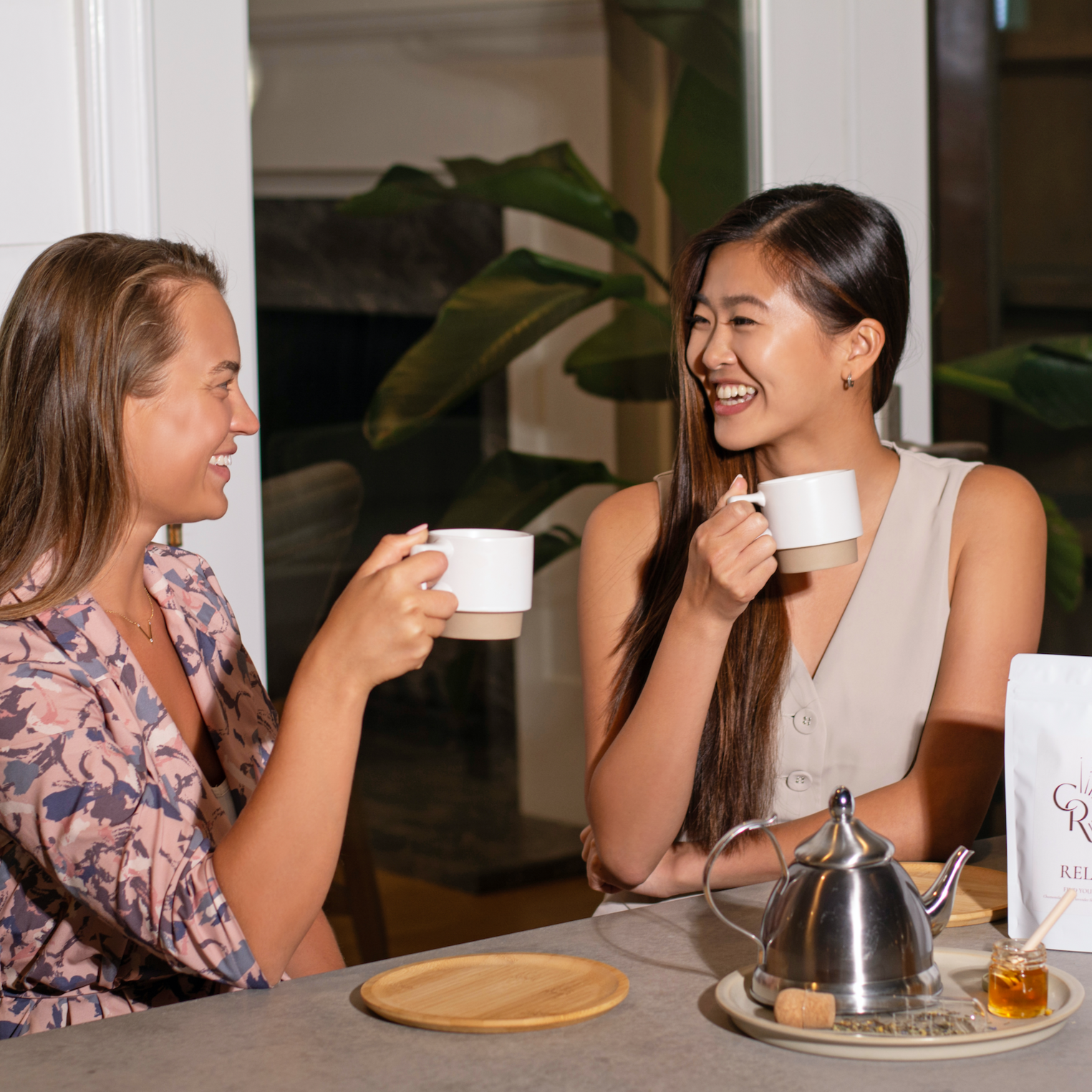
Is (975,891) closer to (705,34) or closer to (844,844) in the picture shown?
(844,844)

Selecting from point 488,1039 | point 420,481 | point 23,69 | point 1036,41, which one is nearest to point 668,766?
point 488,1039

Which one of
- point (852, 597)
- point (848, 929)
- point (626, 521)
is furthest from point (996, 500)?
point (848, 929)

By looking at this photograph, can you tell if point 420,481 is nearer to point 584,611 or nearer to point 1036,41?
point 584,611

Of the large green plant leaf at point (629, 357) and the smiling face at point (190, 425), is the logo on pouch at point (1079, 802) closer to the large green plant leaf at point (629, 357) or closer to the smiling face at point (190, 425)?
the smiling face at point (190, 425)

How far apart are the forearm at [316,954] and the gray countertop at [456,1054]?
443 millimetres

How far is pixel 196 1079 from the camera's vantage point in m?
0.77

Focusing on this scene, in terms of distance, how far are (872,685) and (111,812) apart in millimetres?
870

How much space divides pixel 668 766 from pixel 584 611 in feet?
0.97

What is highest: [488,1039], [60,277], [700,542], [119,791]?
[60,277]

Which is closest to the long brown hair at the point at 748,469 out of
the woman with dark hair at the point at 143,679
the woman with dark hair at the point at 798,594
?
the woman with dark hair at the point at 798,594

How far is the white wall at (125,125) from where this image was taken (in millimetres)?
1652

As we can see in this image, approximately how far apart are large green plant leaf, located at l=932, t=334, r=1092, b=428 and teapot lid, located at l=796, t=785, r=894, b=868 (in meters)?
1.92

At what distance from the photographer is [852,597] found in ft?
5.12

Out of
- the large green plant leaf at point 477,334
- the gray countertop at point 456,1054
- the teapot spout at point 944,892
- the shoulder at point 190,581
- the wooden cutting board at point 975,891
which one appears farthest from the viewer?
the large green plant leaf at point 477,334
